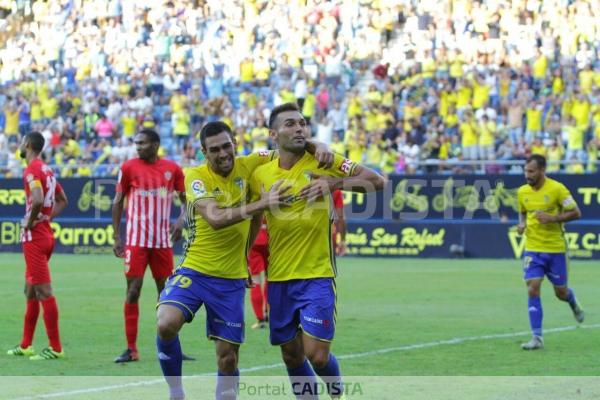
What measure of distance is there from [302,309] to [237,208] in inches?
32.7

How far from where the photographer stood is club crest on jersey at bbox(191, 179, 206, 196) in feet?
28.6

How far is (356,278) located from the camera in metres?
22.4

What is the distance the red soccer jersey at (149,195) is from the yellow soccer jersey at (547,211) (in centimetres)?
403

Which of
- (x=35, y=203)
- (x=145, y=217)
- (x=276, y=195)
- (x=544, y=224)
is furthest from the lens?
(x=544, y=224)

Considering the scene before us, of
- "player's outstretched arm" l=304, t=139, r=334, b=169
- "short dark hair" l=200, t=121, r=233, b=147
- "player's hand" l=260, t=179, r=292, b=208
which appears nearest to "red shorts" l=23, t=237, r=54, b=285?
"short dark hair" l=200, t=121, r=233, b=147

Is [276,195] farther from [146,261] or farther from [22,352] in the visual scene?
[22,352]

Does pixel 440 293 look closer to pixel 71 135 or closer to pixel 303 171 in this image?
pixel 303 171

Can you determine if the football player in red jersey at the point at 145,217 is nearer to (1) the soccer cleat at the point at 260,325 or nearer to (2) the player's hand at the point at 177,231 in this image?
(2) the player's hand at the point at 177,231

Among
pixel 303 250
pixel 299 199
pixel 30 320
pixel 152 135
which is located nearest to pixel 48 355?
pixel 30 320

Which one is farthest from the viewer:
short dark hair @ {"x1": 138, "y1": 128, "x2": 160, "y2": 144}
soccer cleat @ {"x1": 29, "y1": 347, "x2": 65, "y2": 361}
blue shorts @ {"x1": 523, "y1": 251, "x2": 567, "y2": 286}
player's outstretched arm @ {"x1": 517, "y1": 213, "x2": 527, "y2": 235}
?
player's outstretched arm @ {"x1": 517, "y1": 213, "x2": 527, "y2": 235}

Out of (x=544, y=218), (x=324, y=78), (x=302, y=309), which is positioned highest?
(x=324, y=78)

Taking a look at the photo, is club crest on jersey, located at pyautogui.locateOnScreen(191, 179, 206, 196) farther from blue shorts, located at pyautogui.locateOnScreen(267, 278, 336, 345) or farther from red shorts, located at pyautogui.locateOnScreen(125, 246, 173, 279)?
red shorts, located at pyautogui.locateOnScreen(125, 246, 173, 279)

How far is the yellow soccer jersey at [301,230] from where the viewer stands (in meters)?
8.50

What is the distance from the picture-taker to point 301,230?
854cm
